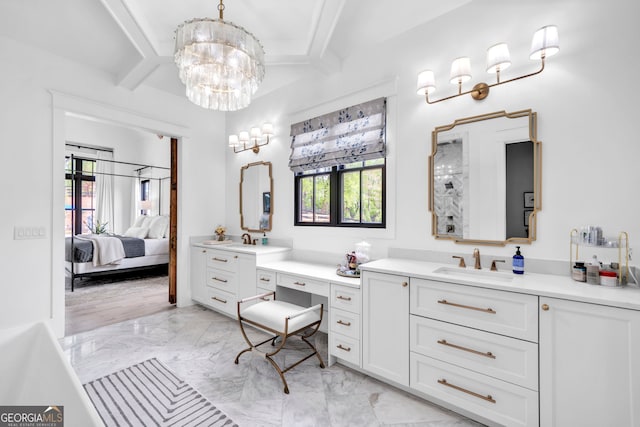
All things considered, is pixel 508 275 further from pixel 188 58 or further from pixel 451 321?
pixel 188 58

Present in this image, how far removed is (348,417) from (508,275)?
4.56ft

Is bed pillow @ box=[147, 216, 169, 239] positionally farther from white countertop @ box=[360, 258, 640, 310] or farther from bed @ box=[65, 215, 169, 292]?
white countertop @ box=[360, 258, 640, 310]

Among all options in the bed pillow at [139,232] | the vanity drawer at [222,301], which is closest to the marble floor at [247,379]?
the vanity drawer at [222,301]

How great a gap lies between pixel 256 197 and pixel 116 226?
227 inches

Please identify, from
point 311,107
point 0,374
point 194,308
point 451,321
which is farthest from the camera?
point 194,308

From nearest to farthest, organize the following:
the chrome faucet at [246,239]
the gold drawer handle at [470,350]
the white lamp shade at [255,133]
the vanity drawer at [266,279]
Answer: the gold drawer handle at [470,350], the vanity drawer at [266,279], the white lamp shade at [255,133], the chrome faucet at [246,239]

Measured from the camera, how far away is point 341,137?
9.57 ft

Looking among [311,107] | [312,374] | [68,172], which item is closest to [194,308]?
[312,374]

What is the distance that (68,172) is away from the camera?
6.54 metres

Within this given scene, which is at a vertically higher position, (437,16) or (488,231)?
(437,16)

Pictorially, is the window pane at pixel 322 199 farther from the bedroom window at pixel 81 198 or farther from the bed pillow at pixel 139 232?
the bedroom window at pixel 81 198

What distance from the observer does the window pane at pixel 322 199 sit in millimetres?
3148

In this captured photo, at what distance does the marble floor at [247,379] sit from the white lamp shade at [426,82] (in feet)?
7.51

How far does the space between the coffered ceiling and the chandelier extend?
572 millimetres
